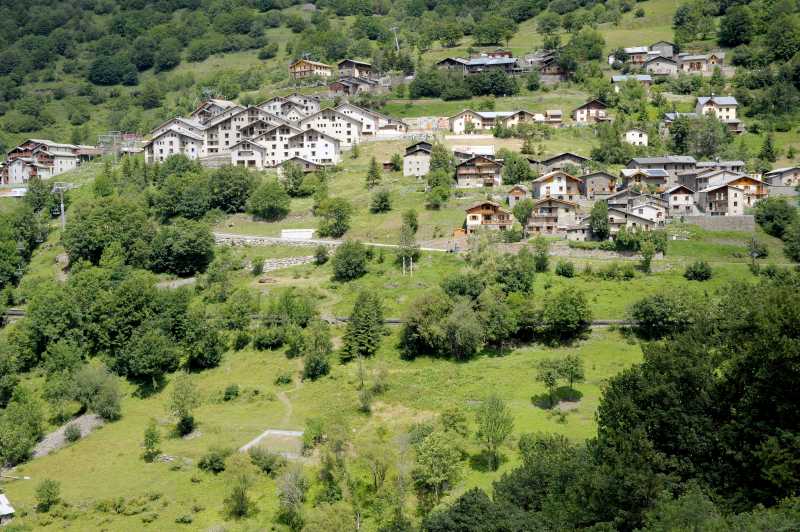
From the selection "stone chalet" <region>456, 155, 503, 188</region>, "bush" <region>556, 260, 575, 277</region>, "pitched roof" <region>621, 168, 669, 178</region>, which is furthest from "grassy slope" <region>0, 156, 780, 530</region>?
"stone chalet" <region>456, 155, 503, 188</region>

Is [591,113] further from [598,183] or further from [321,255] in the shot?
[321,255]

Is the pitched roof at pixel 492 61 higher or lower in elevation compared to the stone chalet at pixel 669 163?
higher

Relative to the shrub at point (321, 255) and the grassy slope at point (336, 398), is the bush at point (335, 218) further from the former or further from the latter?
the grassy slope at point (336, 398)

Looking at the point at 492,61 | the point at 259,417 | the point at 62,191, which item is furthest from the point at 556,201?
the point at 62,191

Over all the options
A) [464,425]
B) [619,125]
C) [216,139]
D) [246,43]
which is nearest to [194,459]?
[464,425]

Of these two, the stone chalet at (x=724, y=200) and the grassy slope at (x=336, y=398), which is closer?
the grassy slope at (x=336, y=398)

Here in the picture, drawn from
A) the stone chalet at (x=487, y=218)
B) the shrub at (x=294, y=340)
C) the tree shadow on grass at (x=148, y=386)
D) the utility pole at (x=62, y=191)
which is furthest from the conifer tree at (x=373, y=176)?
the tree shadow on grass at (x=148, y=386)
